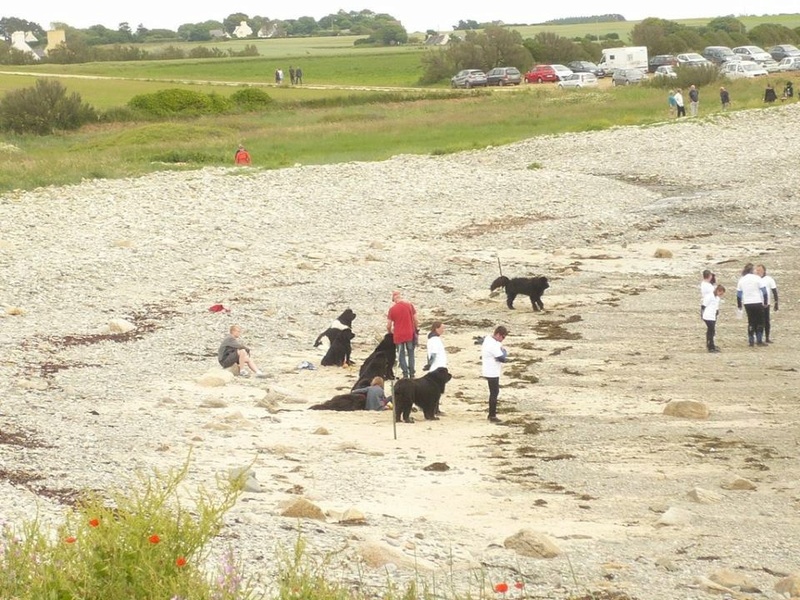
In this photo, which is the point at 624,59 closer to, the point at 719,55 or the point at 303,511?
the point at 719,55

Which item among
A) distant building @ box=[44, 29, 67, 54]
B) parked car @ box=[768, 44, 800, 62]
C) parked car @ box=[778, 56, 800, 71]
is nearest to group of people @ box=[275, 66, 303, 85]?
parked car @ box=[768, 44, 800, 62]

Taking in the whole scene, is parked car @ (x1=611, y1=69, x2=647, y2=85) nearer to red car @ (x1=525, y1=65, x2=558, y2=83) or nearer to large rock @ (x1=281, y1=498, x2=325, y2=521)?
red car @ (x1=525, y1=65, x2=558, y2=83)

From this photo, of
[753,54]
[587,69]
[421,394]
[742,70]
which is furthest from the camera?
[587,69]

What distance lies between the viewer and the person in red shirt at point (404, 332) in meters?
20.1

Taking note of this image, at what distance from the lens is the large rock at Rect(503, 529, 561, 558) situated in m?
12.0

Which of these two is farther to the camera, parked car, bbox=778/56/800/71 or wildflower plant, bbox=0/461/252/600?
parked car, bbox=778/56/800/71

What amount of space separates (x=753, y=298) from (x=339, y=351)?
652 cm

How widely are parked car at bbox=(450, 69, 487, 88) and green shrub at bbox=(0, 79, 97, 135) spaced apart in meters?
26.0

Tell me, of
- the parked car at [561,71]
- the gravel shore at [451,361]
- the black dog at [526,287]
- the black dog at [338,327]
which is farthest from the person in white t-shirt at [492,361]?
the parked car at [561,71]

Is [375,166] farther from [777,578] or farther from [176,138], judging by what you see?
[777,578]

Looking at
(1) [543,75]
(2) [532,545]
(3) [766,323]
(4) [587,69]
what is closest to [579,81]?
(1) [543,75]

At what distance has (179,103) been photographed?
2670 inches

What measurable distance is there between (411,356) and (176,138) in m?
36.2

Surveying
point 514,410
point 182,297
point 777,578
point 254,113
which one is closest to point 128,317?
point 182,297
